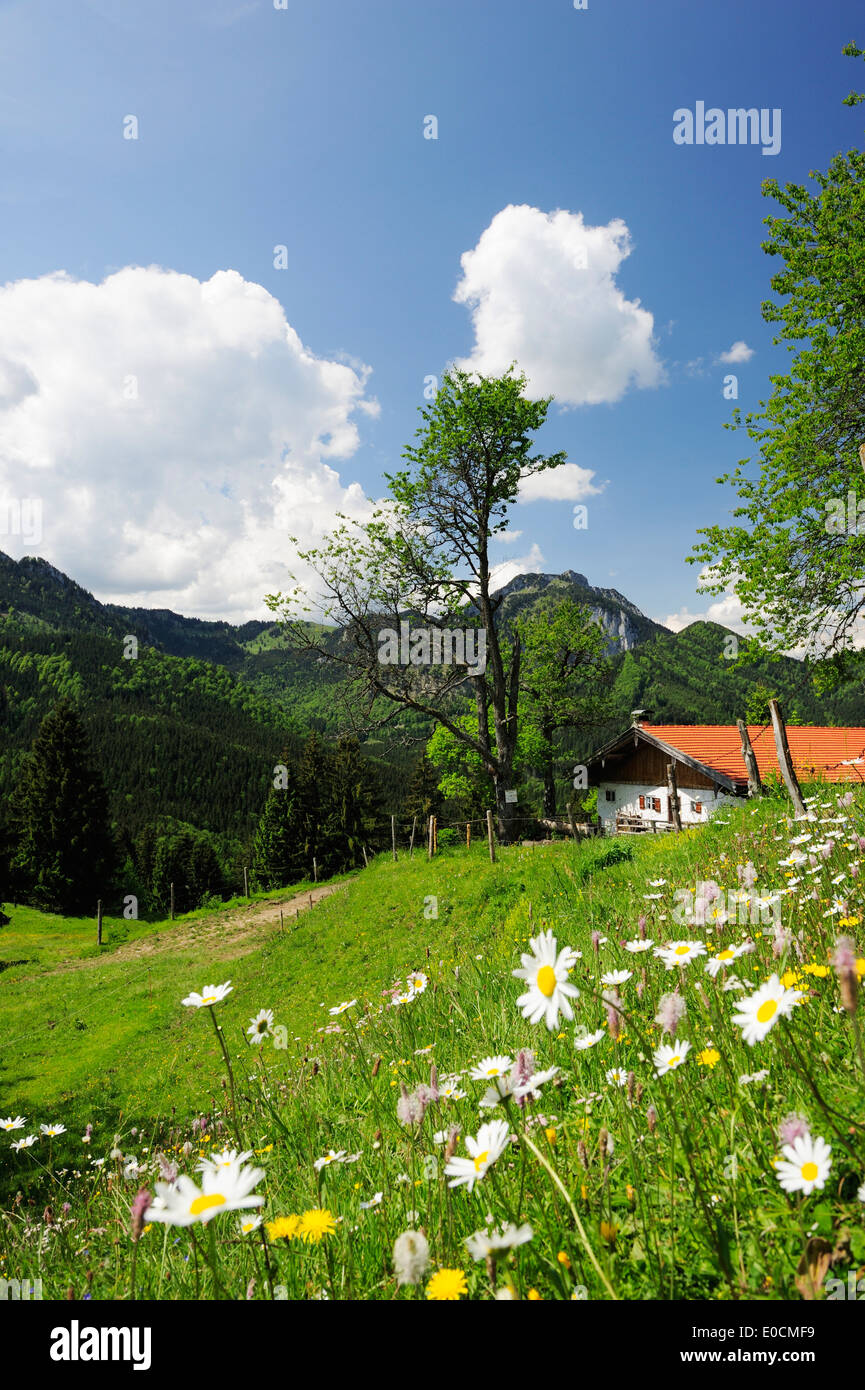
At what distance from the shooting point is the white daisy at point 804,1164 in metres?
1.05

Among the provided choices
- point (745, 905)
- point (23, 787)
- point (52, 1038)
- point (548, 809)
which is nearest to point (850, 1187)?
point (745, 905)

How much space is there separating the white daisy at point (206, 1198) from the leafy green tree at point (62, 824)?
2166 inches

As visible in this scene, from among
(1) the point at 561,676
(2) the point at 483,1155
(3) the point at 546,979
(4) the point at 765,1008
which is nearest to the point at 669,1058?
(4) the point at 765,1008

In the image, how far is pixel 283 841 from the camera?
53719 millimetres

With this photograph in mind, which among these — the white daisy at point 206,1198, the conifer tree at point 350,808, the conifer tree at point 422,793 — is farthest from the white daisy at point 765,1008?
the conifer tree at point 422,793

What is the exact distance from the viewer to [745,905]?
2838 mm

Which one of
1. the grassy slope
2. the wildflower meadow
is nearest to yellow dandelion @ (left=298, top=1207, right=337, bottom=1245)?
the wildflower meadow

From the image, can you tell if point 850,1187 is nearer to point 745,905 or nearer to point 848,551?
point 745,905

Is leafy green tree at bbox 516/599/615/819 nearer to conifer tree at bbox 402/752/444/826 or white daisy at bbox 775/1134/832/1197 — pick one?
conifer tree at bbox 402/752/444/826

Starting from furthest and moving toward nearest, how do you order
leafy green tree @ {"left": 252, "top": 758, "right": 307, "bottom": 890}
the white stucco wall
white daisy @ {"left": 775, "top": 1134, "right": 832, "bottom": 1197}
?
leafy green tree @ {"left": 252, "top": 758, "right": 307, "bottom": 890}, the white stucco wall, white daisy @ {"left": 775, "top": 1134, "right": 832, "bottom": 1197}

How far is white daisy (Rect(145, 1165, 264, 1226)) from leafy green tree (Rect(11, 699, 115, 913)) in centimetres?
5503

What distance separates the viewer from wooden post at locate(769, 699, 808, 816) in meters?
8.90

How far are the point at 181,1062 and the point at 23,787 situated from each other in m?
51.8

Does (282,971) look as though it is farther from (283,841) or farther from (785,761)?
(283,841)
